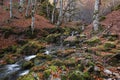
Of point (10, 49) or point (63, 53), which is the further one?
point (10, 49)

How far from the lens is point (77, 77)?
29.8ft

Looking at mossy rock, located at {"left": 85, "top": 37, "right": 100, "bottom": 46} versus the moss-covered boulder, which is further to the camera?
mossy rock, located at {"left": 85, "top": 37, "right": 100, "bottom": 46}

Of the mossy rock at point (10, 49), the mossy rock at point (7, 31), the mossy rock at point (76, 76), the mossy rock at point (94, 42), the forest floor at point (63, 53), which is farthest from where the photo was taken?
the mossy rock at point (7, 31)

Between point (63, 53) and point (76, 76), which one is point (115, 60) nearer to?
point (76, 76)

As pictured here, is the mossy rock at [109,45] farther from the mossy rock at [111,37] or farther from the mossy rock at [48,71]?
the mossy rock at [48,71]

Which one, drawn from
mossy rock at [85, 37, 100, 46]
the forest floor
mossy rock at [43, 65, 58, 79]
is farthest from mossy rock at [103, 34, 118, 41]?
mossy rock at [43, 65, 58, 79]

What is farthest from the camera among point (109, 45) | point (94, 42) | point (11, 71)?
point (94, 42)

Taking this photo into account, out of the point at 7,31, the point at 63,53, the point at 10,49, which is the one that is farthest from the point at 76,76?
the point at 7,31

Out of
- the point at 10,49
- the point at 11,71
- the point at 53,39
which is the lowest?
the point at 11,71

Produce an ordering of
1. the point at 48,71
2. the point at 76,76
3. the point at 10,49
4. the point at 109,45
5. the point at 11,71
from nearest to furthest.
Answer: the point at 76,76
the point at 48,71
the point at 11,71
the point at 109,45
the point at 10,49

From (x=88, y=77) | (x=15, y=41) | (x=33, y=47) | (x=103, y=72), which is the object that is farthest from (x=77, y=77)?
A: (x=15, y=41)

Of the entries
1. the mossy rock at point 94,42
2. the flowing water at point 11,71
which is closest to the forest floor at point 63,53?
the mossy rock at point 94,42

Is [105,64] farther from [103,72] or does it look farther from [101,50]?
[101,50]

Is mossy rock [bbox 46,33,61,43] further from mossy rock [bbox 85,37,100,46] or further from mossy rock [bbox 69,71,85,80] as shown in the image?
mossy rock [bbox 69,71,85,80]
